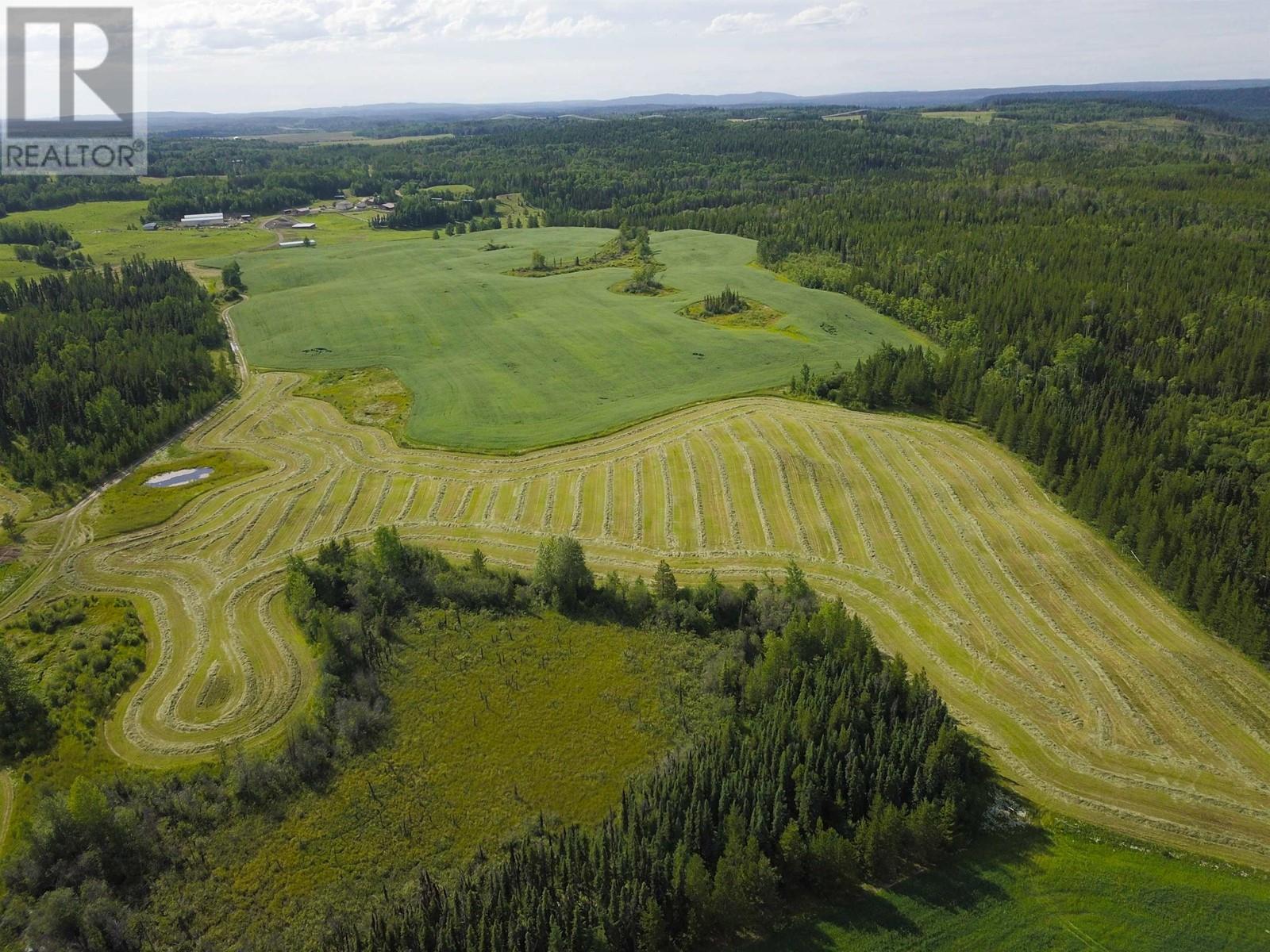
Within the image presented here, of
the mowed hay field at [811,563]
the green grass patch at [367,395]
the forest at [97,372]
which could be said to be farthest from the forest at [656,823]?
the forest at [97,372]

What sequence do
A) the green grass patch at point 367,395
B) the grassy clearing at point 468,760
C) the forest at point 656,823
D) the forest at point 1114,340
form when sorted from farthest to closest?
1. the green grass patch at point 367,395
2. the forest at point 1114,340
3. the grassy clearing at point 468,760
4. the forest at point 656,823

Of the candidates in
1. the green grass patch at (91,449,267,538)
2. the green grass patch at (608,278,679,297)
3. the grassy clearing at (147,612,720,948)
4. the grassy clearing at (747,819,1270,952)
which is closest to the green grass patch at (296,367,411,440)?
the green grass patch at (91,449,267,538)

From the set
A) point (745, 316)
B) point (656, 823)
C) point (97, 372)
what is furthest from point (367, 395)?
point (656, 823)

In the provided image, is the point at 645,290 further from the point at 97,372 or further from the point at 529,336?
the point at 97,372

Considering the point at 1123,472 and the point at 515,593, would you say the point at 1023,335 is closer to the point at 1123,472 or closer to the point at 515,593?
the point at 1123,472

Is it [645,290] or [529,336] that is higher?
[645,290]

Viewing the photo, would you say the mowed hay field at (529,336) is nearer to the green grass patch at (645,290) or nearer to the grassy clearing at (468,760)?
the green grass patch at (645,290)

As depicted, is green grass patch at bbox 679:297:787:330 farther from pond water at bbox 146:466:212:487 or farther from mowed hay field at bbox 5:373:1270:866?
pond water at bbox 146:466:212:487
